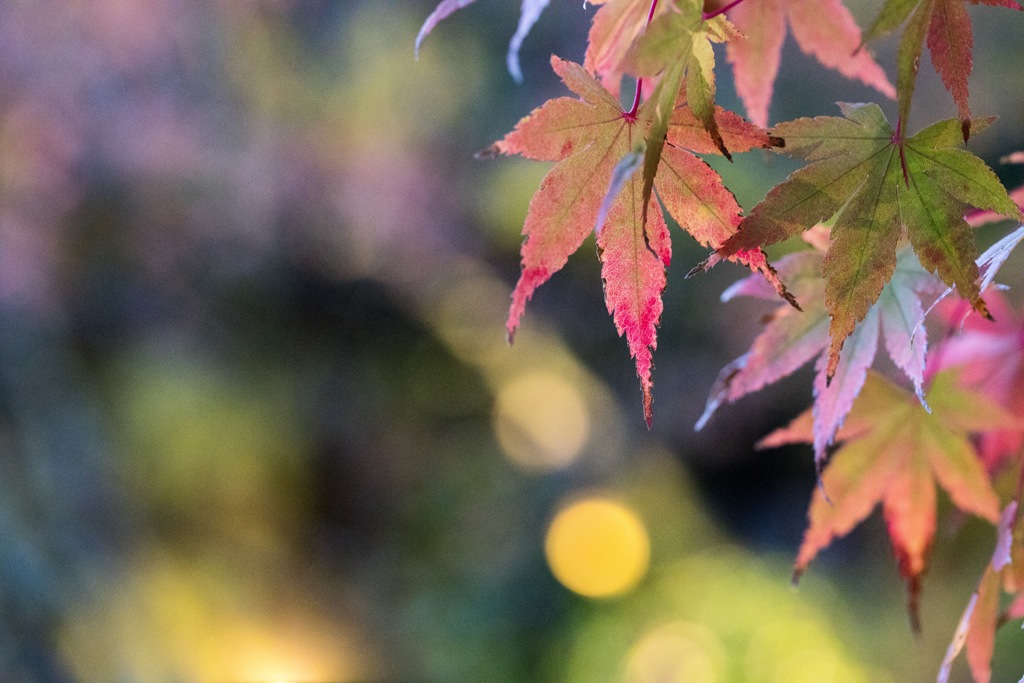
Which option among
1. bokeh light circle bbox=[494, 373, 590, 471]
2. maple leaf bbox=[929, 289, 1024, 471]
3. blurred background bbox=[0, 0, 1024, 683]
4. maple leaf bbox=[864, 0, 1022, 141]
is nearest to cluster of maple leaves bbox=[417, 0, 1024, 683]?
maple leaf bbox=[864, 0, 1022, 141]

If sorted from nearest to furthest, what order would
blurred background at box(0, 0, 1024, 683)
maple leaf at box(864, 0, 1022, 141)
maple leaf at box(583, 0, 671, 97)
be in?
1. maple leaf at box(864, 0, 1022, 141)
2. maple leaf at box(583, 0, 671, 97)
3. blurred background at box(0, 0, 1024, 683)

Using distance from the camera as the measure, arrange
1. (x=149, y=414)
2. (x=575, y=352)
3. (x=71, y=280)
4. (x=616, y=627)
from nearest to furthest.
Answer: (x=616, y=627) < (x=71, y=280) < (x=149, y=414) < (x=575, y=352)

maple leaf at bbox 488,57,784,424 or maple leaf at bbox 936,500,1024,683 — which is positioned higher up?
maple leaf at bbox 488,57,784,424

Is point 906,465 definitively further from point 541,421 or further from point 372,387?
point 372,387

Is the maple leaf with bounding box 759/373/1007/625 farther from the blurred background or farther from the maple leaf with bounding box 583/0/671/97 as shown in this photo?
the blurred background

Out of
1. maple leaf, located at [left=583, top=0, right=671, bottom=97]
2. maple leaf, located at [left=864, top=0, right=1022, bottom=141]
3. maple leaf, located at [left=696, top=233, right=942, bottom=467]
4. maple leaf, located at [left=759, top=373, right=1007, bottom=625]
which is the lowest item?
maple leaf, located at [left=759, top=373, right=1007, bottom=625]

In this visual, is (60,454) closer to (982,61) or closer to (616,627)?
(616,627)

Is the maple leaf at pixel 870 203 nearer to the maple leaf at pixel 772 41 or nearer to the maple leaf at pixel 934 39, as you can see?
the maple leaf at pixel 934 39

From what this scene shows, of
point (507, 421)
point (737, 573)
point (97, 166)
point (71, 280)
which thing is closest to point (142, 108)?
point (97, 166)
